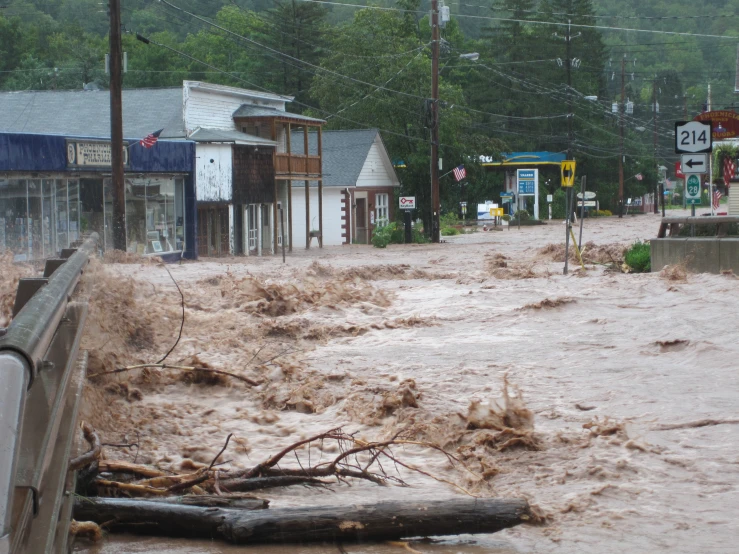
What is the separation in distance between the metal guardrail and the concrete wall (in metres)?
18.9

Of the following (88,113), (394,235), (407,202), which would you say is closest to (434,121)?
(407,202)

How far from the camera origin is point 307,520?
536 centimetres

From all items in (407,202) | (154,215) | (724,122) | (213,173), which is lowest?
(154,215)

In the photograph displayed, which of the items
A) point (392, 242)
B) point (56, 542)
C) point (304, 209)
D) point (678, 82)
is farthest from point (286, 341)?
point (678, 82)

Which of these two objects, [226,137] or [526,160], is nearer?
[226,137]

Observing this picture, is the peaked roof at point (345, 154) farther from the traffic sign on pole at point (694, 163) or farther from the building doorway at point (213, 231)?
the traffic sign on pole at point (694, 163)

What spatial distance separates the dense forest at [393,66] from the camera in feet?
198

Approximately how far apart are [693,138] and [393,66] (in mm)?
38316

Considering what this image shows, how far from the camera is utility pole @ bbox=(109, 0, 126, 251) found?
90.7 ft

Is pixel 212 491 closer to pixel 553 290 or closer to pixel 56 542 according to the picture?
pixel 56 542

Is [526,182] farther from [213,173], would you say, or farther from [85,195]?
[85,195]

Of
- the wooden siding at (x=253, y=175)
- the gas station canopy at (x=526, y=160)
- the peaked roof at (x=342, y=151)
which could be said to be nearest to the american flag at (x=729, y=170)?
the peaked roof at (x=342, y=151)

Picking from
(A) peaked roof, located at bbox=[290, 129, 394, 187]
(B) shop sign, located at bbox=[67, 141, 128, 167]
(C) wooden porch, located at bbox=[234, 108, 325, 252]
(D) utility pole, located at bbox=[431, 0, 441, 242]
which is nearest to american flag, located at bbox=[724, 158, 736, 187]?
(D) utility pole, located at bbox=[431, 0, 441, 242]

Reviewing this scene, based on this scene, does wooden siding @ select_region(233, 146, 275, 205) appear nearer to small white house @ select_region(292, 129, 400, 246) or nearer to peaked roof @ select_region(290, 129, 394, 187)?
small white house @ select_region(292, 129, 400, 246)
